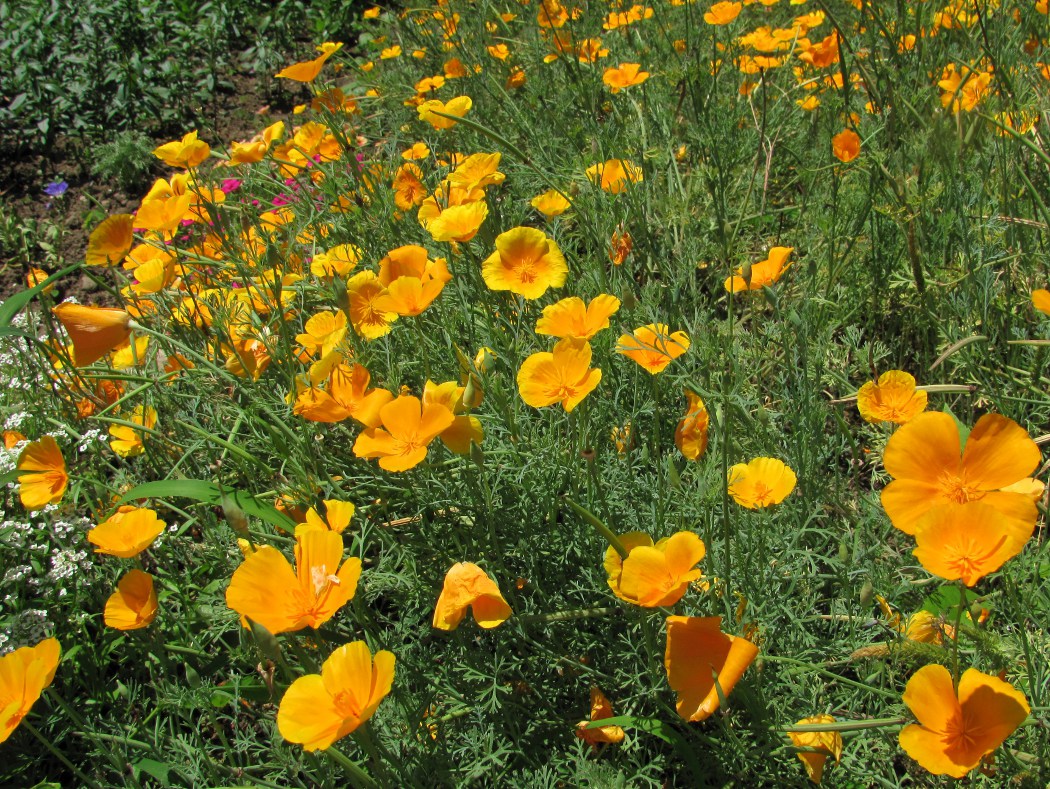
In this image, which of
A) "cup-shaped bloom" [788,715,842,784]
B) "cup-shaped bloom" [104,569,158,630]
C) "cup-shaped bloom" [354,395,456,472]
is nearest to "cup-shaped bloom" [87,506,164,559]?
"cup-shaped bloom" [104,569,158,630]

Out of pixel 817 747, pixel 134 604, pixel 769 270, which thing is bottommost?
pixel 817 747

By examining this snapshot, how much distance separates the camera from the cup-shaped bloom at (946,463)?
3.69 feet

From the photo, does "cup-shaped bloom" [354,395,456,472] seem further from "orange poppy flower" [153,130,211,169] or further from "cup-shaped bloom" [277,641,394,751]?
"orange poppy flower" [153,130,211,169]

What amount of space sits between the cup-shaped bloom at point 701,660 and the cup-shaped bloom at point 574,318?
2.12 feet

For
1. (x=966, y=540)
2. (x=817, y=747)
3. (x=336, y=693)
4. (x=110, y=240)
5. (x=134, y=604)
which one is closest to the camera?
(x=966, y=540)

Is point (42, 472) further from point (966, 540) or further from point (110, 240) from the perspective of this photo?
point (966, 540)

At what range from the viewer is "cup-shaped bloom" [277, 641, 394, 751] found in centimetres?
111

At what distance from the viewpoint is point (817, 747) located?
50.1 inches

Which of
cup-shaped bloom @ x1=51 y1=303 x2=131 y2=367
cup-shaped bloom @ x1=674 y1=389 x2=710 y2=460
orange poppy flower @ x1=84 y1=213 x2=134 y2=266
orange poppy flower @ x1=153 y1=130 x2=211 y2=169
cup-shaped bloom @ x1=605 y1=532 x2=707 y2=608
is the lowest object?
cup-shaped bloom @ x1=674 y1=389 x2=710 y2=460

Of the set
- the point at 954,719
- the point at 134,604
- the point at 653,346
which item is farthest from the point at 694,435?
the point at 134,604

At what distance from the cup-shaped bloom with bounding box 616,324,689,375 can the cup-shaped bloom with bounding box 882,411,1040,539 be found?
43 centimetres

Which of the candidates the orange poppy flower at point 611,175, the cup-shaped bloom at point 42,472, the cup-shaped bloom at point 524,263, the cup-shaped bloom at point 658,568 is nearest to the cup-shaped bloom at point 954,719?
the cup-shaped bloom at point 658,568

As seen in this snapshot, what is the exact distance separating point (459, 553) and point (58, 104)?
4352mm

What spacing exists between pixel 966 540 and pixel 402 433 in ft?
3.05
